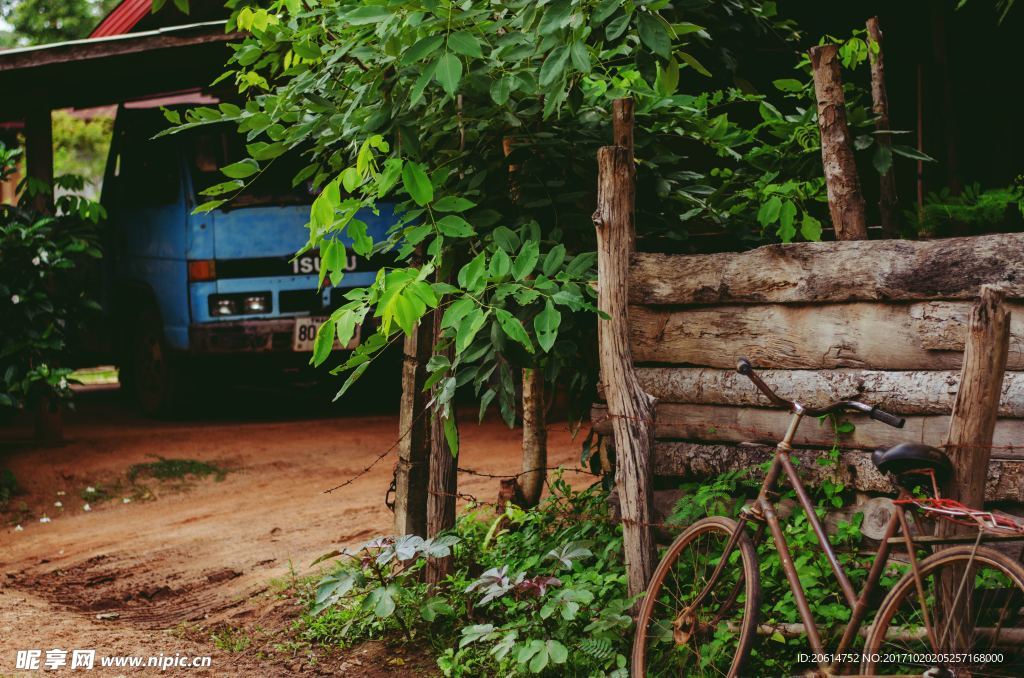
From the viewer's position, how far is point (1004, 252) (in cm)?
347

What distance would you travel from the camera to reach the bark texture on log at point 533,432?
5.52 m

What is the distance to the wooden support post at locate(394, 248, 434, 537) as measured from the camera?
4801 mm

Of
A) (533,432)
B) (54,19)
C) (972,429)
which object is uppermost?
(54,19)

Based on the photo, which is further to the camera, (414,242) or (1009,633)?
(414,242)

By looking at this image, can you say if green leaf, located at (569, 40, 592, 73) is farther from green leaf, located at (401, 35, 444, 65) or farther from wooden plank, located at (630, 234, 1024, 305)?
wooden plank, located at (630, 234, 1024, 305)

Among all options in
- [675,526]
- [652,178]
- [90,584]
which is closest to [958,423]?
[675,526]

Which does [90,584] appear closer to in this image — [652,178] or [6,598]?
[6,598]

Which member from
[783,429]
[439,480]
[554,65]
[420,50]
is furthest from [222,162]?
[783,429]

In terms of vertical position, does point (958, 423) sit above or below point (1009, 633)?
→ above

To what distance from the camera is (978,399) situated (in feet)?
10.5

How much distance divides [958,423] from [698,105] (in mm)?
2352

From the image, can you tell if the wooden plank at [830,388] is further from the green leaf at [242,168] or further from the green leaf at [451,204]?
the green leaf at [242,168]

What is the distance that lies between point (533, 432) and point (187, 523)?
8.49ft

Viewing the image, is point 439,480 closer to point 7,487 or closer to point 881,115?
point 881,115
